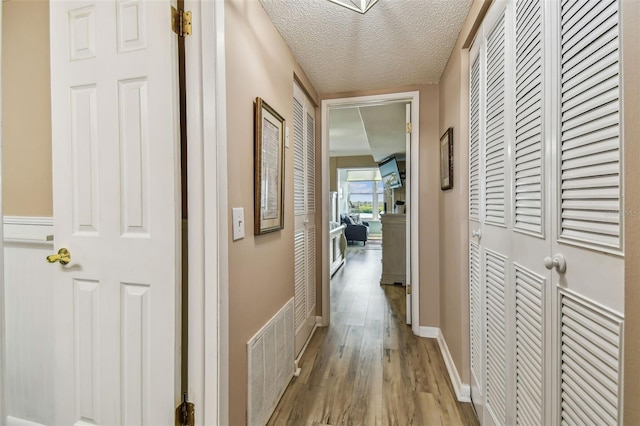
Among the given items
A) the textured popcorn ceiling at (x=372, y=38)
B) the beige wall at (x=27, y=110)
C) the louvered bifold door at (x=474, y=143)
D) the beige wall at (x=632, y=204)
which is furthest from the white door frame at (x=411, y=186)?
the beige wall at (x=632, y=204)

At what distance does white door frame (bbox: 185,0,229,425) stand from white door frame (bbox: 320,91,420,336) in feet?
5.57

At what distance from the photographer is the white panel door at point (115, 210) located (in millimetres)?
1091

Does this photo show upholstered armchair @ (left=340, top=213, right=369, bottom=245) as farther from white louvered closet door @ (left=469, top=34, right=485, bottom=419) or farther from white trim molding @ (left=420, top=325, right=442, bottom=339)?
white louvered closet door @ (left=469, top=34, right=485, bottom=419)

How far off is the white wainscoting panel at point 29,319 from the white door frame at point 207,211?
82 cm

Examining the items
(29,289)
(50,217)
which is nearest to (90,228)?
(50,217)

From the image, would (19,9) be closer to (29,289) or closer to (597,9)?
(29,289)

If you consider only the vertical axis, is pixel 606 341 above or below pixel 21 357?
above

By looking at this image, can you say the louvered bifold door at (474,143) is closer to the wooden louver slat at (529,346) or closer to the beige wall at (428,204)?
the wooden louver slat at (529,346)

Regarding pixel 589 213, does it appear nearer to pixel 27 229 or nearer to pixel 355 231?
pixel 27 229

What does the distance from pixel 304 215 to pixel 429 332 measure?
154cm

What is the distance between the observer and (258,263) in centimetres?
146

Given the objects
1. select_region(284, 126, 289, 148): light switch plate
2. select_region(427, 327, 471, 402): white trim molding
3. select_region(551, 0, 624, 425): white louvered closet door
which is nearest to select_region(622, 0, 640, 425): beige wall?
select_region(551, 0, 624, 425): white louvered closet door

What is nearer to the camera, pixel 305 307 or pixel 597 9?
pixel 597 9

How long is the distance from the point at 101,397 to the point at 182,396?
0.34 m
